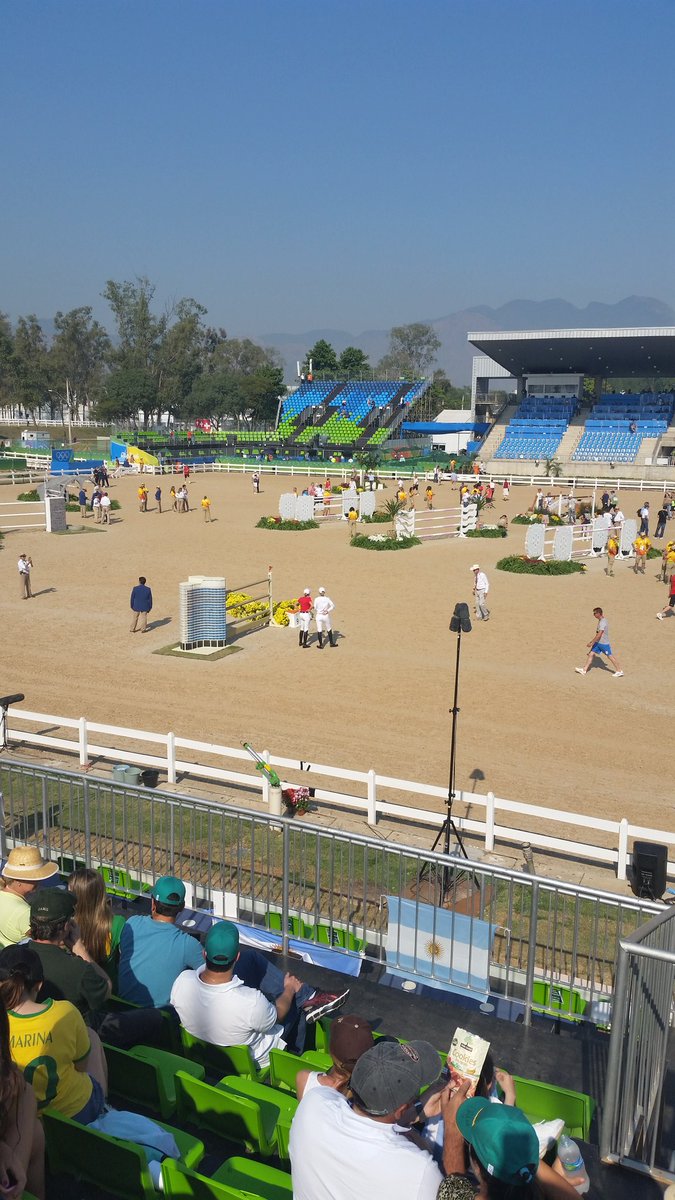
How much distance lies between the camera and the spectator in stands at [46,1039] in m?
3.79

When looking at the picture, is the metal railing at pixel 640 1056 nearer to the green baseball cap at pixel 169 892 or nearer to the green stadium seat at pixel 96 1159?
the green stadium seat at pixel 96 1159

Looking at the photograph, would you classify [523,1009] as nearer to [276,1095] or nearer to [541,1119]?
[541,1119]

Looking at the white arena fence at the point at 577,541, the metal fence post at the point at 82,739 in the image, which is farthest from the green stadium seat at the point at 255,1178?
the white arena fence at the point at 577,541

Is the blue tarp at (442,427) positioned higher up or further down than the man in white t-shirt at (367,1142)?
higher up

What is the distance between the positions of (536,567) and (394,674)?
39.2ft

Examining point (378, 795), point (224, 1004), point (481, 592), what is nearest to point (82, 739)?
point (378, 795)

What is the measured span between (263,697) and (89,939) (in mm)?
10398

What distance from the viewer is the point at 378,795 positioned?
1170cm

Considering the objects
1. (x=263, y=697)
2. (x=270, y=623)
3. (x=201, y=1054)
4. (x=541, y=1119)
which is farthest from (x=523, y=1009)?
(x=270, y=623)

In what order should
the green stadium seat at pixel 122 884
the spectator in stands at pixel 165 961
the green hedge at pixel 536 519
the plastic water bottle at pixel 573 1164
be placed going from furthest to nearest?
the green hedge at pixel 536 519
the green stadium seat at pixel 122 884
the spectator in stands at pixel 165 961
the plastic water bottle at pixel 573 1164

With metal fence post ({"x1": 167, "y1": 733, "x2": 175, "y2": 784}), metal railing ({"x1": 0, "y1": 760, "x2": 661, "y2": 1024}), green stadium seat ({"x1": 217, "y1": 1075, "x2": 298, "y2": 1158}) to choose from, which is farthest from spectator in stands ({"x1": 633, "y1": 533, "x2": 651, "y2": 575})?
green stadium seat ({"x1": 217, "y1": 1075, "x2": 298, "y2": 1158})

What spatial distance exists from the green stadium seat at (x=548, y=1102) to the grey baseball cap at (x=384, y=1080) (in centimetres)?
128

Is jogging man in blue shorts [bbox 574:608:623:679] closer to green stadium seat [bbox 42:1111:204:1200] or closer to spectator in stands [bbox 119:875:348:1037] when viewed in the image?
spectator in stands [bbox 119:875:348:1037]

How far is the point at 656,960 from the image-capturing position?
424 centimetres
